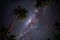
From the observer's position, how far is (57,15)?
210 cm

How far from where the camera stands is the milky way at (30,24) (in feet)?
6.70

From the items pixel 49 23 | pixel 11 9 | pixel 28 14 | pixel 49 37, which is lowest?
pixel 49 37

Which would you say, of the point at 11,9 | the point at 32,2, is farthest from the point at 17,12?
the point at 32,2

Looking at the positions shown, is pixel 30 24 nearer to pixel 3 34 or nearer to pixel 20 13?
pixel 20 13

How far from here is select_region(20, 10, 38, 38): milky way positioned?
2.04m

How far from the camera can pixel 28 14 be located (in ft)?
Result: 6.72

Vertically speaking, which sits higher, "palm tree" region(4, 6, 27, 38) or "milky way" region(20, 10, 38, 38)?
"palm tree" region(4, 6, 27, 38)

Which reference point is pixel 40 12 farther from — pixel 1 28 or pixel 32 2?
pixel 1 28

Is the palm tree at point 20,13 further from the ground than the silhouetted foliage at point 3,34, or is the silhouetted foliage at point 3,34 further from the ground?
the palm tree at point 20,13

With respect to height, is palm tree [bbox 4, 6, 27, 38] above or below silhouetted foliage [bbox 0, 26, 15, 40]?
above

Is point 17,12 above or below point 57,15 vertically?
above

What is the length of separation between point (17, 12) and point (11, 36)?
291 millimetres

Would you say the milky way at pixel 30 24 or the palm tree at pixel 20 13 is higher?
the palm tree at pixel 20 13

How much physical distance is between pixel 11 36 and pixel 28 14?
1.07 feet
